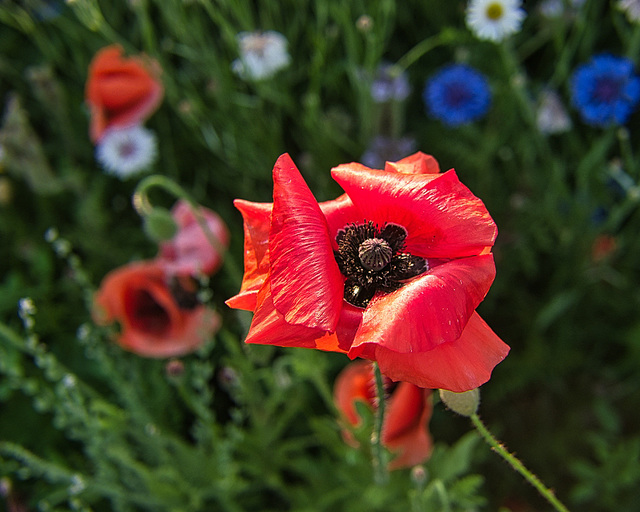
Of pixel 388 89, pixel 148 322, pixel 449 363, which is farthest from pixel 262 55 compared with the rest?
pixel 449 363

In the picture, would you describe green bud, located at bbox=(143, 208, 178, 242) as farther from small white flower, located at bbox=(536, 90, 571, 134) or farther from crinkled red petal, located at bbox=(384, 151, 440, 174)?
small white flower, located at bbox=(536, 90, 571, 134)

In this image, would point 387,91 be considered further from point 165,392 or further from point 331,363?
point 165,392

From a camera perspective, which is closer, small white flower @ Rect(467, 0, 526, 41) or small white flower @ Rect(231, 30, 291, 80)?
small white flower @ Rect(467, 0, 526, 41)

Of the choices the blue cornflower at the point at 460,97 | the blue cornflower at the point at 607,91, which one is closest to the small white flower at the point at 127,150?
the blue cornflower at the point at 460,97

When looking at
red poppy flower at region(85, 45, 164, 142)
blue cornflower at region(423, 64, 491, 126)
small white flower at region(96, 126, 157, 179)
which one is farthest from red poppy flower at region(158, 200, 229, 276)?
blue cornflower at region(423, 64, 491, 126)

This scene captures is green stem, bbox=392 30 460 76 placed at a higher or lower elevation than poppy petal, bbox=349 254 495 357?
higher

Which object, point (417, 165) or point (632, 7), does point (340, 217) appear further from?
point (632, 7)

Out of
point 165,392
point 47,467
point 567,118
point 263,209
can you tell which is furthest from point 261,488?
point 567,118
